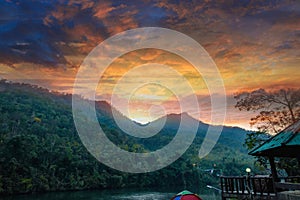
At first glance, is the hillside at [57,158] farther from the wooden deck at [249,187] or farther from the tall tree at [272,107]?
the wooden deck at [249,187]

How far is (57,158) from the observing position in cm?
4453

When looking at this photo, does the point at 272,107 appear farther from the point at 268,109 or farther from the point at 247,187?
the point at 247,187

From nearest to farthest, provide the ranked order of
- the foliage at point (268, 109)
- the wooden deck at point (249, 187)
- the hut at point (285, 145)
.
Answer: the hut at point (285, 145) → the wooden deck at point (249, 187) → the foliage at point (268, 109)

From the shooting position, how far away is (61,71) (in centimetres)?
2809

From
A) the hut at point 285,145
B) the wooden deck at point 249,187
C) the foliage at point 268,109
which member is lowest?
the wooden deck at point 249,187

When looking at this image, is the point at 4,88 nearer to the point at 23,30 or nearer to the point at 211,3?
the point at 23,30

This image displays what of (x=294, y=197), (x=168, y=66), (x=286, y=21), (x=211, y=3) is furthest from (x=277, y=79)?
(x=294, y=197)

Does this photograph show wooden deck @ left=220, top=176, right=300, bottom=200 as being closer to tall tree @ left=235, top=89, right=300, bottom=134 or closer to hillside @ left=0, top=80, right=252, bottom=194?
tall tree @ left=235, top=89, right=300, bottom=134

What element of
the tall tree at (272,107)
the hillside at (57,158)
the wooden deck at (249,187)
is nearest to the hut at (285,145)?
the wooden deck at (249,187)

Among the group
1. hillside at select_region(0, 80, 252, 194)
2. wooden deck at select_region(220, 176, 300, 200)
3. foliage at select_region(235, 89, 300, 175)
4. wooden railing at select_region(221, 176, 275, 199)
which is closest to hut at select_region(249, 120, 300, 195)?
wooden deck at select_region(220, 176, 300, 200)

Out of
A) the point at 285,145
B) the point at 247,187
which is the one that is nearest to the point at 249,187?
the point at 247,187

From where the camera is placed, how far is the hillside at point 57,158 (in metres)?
39.0

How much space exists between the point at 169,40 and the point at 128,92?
881 inches

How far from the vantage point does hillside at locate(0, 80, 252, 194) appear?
3903 centimetres
